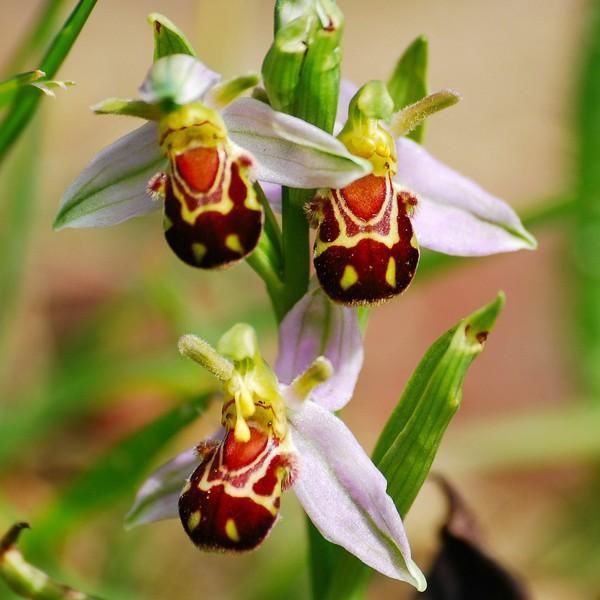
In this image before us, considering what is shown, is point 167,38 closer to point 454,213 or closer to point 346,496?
point 454,213

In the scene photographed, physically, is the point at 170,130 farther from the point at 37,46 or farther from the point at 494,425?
the point at 494,425

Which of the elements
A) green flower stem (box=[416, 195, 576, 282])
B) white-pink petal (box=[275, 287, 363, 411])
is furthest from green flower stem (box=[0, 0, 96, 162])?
green flower stem (box=[416, 195, 576, 282])

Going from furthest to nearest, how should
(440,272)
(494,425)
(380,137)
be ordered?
(494,425) < (440,272) < (380,137)

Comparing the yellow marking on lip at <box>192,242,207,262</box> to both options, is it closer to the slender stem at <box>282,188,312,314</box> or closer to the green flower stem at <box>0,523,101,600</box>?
the slender stem at <box>282,188,312,314</box>

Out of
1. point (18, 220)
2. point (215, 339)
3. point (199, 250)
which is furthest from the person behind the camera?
point (215, 339)

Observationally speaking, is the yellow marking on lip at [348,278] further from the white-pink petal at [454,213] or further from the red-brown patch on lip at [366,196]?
the white-pink petal at [454,213]

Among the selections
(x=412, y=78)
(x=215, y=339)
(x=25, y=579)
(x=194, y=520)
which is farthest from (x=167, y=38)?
(x=215, y=339)

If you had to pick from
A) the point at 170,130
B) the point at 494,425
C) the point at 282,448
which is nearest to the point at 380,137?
the point at 170,130
